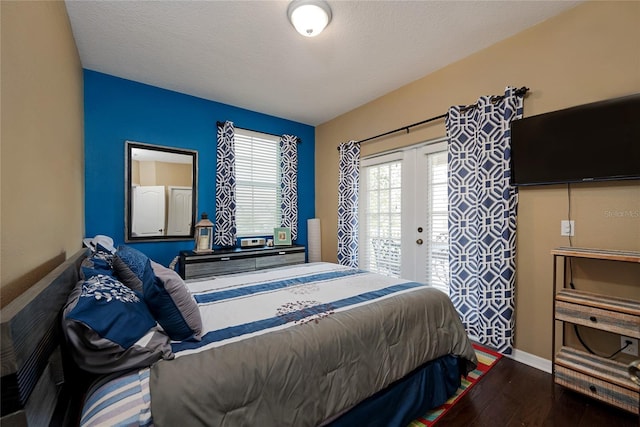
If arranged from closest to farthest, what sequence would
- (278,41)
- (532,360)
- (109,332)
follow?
(109,332) → (532,360) → (278,41)

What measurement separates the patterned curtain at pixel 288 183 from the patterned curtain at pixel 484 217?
2275mm

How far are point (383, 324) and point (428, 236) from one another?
1768 mm

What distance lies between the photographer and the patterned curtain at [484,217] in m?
2.29

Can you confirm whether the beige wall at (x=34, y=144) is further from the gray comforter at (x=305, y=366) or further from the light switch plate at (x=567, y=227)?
the light switch plate at (x=567, y=227)

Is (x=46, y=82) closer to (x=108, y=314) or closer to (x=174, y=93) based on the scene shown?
(x=108, y=314)

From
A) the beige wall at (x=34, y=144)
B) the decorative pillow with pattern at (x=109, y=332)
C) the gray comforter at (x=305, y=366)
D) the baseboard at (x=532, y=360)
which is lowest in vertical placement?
the baseboard at (x=532, y=360)

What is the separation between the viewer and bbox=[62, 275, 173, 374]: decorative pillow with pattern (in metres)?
0.91

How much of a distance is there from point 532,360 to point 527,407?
0.63 meters

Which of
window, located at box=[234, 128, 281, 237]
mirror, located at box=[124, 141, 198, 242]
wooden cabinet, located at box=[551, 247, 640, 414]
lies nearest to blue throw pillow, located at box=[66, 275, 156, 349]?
mirror, located at box=[124, 141, 198, 242]

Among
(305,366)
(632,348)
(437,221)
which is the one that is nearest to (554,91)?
(437,221)

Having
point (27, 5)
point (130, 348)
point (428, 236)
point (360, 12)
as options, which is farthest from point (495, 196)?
point (27, 5)

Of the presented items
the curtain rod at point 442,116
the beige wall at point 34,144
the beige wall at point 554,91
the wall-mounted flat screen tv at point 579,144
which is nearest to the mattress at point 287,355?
the beige wall at point 34,144

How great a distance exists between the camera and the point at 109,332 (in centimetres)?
94

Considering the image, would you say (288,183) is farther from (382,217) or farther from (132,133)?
(132,133)
